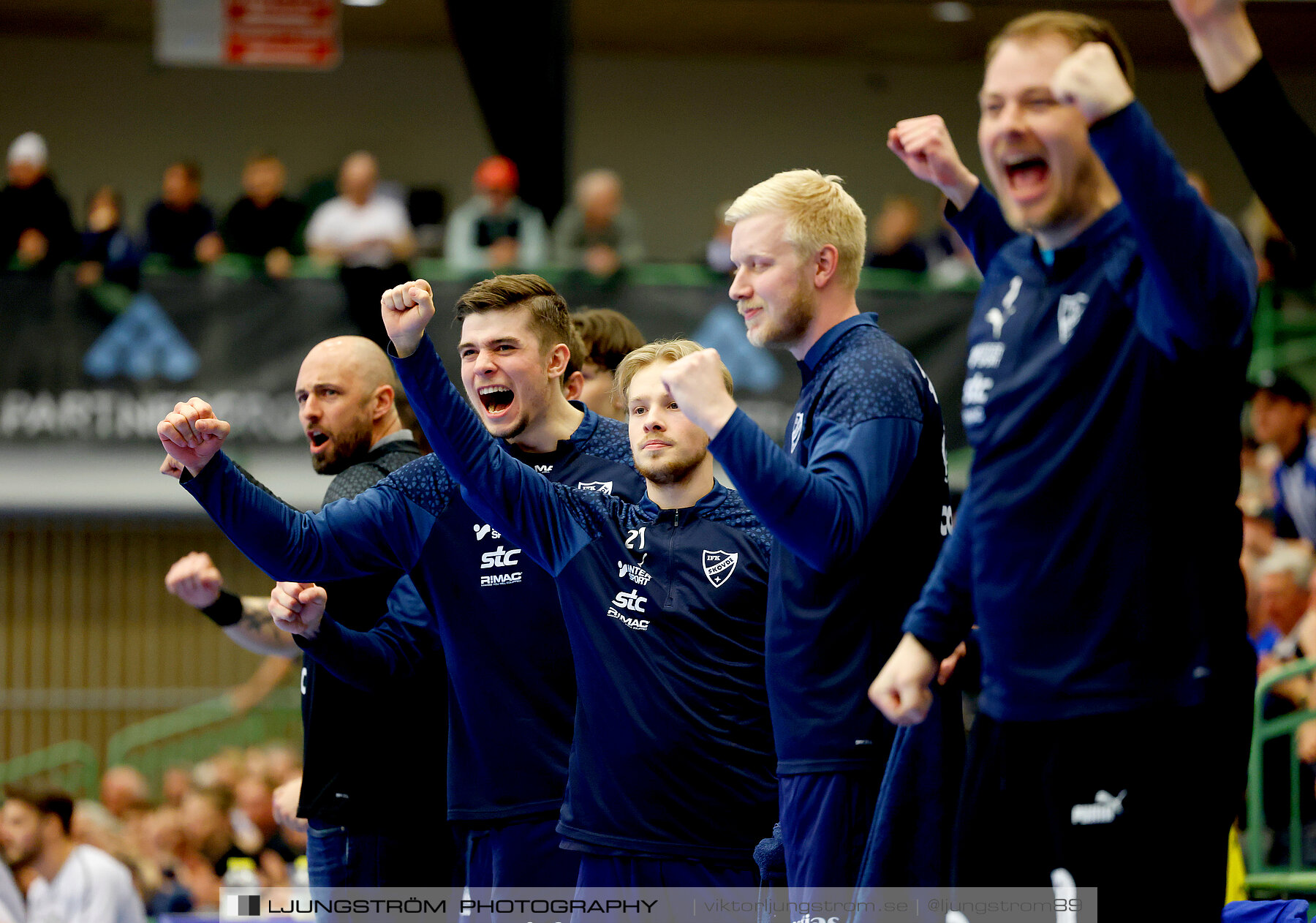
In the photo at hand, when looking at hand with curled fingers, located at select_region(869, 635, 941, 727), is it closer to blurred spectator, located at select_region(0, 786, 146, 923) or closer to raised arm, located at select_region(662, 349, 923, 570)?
raised arm, located at select_region(662, 349, 923, 570)

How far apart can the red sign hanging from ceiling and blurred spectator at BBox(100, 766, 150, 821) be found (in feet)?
20.8

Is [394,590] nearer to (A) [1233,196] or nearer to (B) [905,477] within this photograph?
(B) [905,477]

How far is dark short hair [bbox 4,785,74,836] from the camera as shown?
851 cm

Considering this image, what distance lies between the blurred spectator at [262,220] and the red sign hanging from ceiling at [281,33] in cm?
103

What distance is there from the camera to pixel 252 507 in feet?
13.4

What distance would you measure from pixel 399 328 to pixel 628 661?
100 cm

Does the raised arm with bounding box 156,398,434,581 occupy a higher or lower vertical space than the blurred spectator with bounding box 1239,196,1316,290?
lower

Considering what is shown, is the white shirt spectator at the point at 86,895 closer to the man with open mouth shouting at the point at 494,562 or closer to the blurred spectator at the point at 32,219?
the man with open mouth shouting at the point at 494,562

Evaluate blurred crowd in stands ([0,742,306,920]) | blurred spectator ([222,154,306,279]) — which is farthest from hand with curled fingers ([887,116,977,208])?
blurred spectator ([222,154,306,279])

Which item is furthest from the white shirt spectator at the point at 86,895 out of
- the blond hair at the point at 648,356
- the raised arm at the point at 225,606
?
the blond hair at the point at 648,356

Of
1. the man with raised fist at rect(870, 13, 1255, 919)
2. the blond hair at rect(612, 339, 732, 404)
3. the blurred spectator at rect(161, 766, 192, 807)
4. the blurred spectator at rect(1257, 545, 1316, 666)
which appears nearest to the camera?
the man with raised fist at rect(870, 13, 1255, 919)

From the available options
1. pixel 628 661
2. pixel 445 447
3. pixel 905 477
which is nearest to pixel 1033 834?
pixel 905 477

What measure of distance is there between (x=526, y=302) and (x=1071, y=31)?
2.08 meters

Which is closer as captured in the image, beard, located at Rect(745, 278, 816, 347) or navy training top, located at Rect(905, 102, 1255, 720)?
navy training top, located at Rect(905, 102, 1255, 720)
